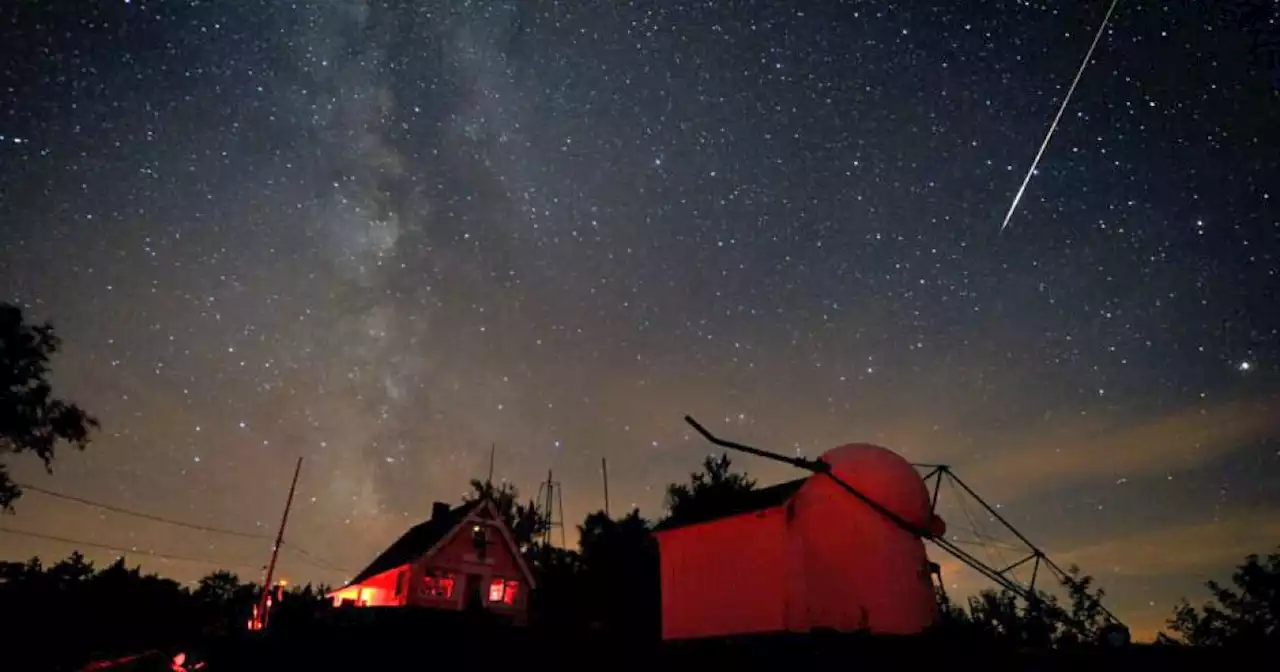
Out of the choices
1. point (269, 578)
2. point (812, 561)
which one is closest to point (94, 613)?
point (269, 578)

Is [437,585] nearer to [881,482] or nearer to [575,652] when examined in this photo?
[575,652]

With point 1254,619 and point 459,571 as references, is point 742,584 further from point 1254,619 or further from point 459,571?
point 1254,619

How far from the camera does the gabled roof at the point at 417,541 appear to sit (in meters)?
35.7

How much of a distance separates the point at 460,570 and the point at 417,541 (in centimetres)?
443

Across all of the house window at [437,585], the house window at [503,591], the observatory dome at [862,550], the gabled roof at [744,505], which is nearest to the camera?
the observatory dome at [862,550]

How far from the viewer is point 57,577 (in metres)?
31.6

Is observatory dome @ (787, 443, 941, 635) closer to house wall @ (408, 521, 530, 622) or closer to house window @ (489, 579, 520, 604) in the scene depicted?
house wall @ (408, 521, 530, 622)

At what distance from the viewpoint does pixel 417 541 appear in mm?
38688

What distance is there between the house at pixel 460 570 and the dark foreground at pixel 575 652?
63.8 feet

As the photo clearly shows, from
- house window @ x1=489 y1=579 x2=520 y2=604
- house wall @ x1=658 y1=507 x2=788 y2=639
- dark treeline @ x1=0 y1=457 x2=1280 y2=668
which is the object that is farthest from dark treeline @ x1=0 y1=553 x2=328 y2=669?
house wall @ x1=658 y1=507 x2=788 y2=639

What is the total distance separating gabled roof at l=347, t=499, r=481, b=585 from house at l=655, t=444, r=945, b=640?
655 inches

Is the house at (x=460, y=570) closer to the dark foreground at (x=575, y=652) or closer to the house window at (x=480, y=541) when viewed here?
the house window at (x=480, y=541)

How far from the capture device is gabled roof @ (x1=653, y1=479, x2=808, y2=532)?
21750 millimetres

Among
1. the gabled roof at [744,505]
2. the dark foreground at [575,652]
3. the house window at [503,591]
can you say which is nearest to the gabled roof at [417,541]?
the house window at [503,591]
